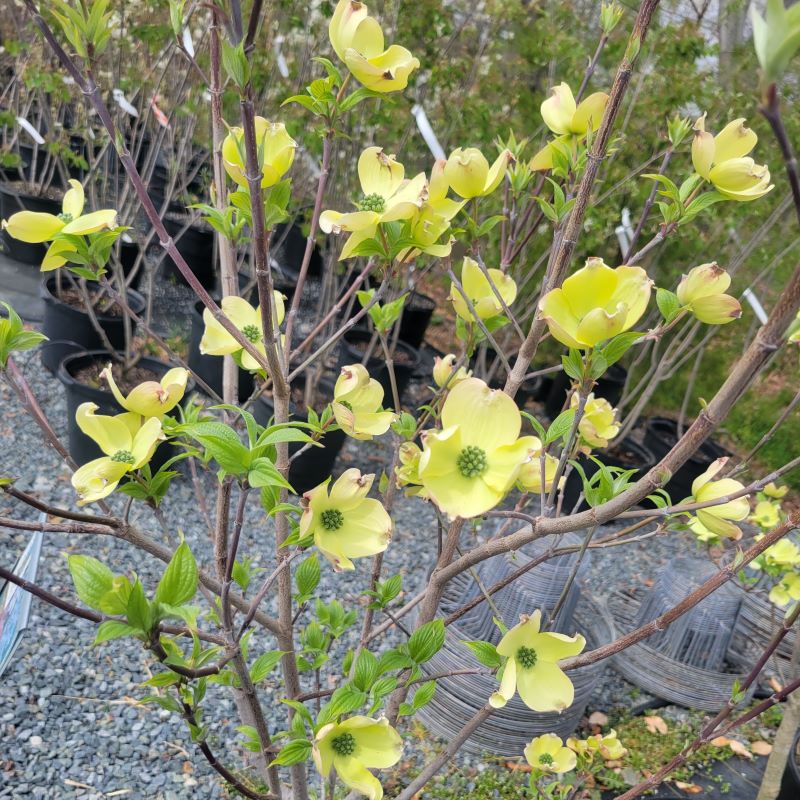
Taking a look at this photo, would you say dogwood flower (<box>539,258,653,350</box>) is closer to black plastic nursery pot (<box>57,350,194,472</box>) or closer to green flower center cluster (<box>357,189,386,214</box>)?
green flower center cluster (<box>357,189,386,214</box>)

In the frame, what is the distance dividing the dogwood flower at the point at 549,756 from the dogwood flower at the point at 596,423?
57cm

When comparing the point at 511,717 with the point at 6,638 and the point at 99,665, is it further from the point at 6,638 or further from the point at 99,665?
the point at 6,638

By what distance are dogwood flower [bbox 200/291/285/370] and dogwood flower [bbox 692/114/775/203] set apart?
0.50m

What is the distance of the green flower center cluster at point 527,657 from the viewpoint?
0.77 m

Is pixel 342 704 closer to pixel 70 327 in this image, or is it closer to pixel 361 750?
pixel 361 750

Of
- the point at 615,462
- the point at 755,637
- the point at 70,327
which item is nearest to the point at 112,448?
the point at 755,637

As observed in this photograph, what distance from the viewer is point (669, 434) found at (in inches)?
139

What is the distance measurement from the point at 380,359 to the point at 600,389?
3.91 feet

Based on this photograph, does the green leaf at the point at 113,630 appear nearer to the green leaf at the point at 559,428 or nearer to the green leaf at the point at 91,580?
the green leaf at the point at 91,580

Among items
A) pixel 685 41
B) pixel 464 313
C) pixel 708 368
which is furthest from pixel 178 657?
pixel 708 368

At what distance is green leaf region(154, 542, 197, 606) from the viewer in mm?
542

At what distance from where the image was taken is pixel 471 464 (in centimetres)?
55

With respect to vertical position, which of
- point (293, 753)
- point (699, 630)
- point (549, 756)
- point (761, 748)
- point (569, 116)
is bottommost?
point (761, 748)

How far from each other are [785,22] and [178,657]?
602 millimetres
